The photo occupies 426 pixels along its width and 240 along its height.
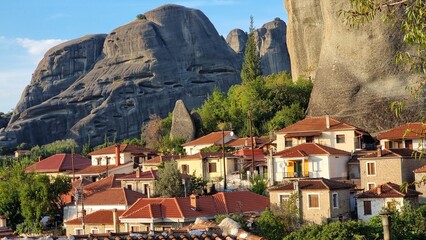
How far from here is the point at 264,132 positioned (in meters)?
68.4

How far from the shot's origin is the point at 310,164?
164ft

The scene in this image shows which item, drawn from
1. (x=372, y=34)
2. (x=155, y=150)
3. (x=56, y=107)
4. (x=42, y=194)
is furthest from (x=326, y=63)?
(x=56, y=107)

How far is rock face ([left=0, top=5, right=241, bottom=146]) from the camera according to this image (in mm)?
98000

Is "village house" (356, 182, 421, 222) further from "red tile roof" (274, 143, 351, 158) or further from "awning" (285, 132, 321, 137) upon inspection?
"awning" (285, 132, 321, 137)

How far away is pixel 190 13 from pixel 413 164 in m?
64.2

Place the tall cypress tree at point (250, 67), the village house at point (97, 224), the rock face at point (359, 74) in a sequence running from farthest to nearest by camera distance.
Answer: the tall cypress tree at point (250, 67) < the rock face at point (359, 74) < the village house at point (97, 224)

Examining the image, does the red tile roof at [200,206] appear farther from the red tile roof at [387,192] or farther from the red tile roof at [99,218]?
the red tile roof at [387,192]

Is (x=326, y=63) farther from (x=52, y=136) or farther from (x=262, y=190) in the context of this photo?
(x=52, y=136)

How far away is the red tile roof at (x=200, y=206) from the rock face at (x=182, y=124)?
84.2 ft

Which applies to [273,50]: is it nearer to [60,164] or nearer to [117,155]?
[60,164]

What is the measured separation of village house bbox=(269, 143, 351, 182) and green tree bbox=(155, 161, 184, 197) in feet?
17.5

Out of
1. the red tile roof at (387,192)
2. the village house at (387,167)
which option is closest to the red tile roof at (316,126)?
the village house at (387,167)

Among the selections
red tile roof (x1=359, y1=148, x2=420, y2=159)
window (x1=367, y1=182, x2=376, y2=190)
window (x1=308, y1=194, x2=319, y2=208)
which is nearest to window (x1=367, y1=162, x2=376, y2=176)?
red tile roof (x1=359, y1=148, x2=420, y2=159)

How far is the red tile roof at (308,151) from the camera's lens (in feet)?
163
